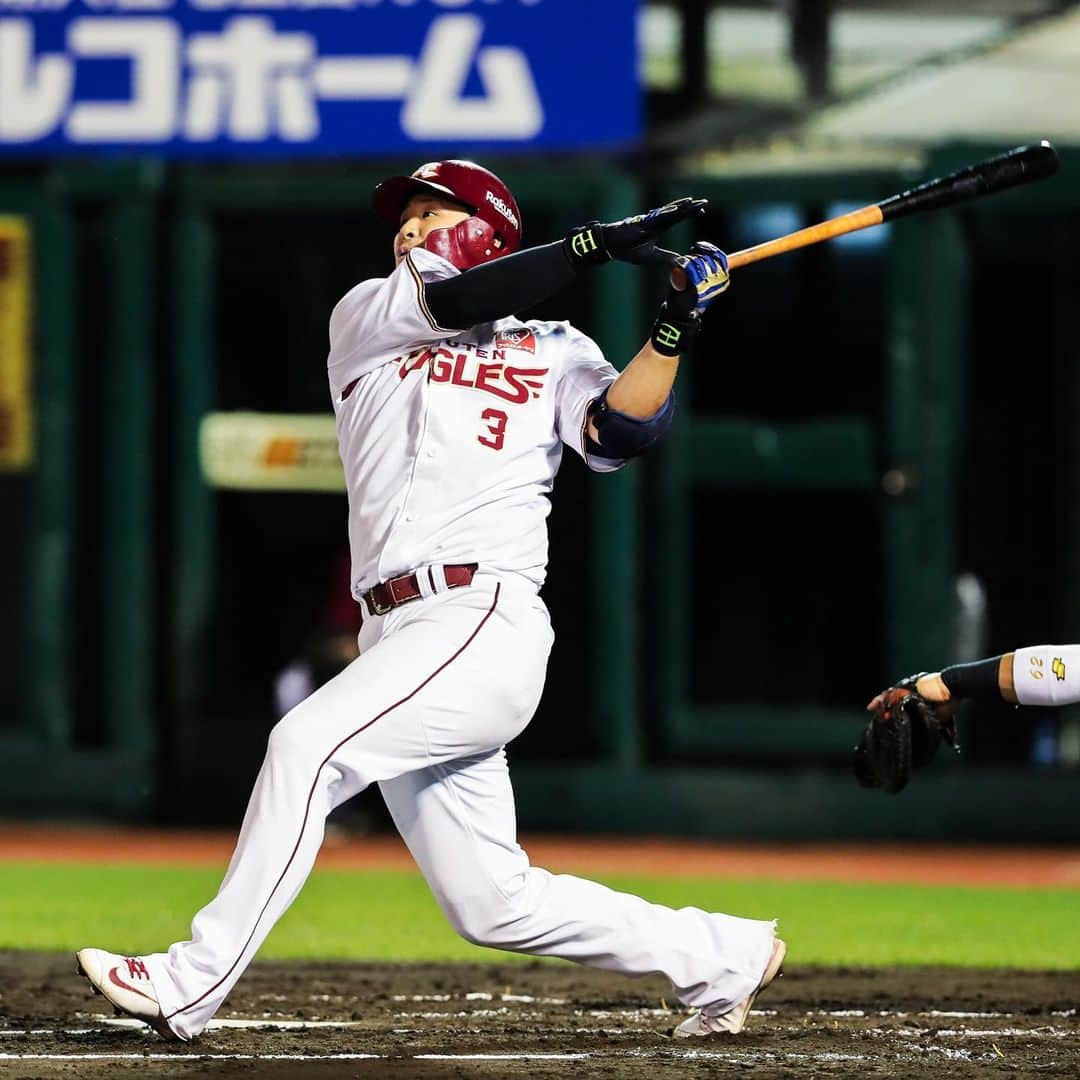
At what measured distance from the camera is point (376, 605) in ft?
15.1

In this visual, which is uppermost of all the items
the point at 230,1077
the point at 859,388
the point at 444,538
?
the point at 859,388

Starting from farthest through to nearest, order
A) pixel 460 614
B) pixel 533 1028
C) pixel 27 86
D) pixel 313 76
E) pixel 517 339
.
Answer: pixel 27 86 < pixel 313 76 < pixel 533 1028 < pixel 517 339 < pixel 460 614

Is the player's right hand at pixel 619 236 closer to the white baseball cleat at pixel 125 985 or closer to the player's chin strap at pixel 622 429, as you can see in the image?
the player's chin strap at pixel 622 429

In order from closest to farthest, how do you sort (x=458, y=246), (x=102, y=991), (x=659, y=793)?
(x=102, y=991) → (x=458, y=246) → (x=659, y=793)

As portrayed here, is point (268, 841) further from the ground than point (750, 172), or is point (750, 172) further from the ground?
point (750, 172)

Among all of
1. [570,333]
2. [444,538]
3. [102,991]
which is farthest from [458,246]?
[102,991]

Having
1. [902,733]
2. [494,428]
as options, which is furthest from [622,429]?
[902,733]

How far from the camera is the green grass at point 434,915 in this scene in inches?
268

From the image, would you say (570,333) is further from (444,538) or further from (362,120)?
(362,120)

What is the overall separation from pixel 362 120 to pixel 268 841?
6444mm

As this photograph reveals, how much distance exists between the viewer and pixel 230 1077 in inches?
169

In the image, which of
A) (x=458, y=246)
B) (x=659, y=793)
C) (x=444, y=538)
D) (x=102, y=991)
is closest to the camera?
(x=102, y=991)

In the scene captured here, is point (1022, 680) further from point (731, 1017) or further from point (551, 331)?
point (551, 331)

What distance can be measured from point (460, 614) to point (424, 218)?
1019mm
